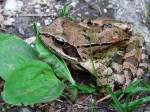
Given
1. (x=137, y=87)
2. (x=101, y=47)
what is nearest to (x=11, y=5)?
(x=101, y=47)

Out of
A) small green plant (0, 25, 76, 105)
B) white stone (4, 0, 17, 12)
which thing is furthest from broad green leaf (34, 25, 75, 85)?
white stone (4, 0, 17, 12)

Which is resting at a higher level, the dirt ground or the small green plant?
the dirt ground

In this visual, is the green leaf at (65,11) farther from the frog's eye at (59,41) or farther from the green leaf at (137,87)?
the green leaf at (137,87)

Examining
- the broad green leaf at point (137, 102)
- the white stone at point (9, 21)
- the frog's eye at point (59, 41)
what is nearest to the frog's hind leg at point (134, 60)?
the broad green leaf at point (137, 102)

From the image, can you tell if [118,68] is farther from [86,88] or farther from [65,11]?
[65,11]

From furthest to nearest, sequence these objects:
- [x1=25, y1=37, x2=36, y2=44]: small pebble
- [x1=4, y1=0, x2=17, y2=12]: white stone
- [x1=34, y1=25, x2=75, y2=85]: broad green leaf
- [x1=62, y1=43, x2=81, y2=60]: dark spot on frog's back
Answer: [x1=4, y1=0, x2=17, y2=12]: white stone, [x1=25, y1=37, x2=36, y2=44]: small pebble, [x1=62, y1=43, x2=81, y2=60]: dark spot on frog's back, [x1=34, y1=25, x2=75, y2=85]: broad green leaf

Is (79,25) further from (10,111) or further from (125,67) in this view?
(10,111)

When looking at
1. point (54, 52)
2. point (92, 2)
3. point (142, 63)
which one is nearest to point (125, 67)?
point (142, 63)

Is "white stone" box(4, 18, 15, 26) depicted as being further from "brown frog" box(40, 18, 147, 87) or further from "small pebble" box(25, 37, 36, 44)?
"brown frog" box(40, 18, 147, 87)
